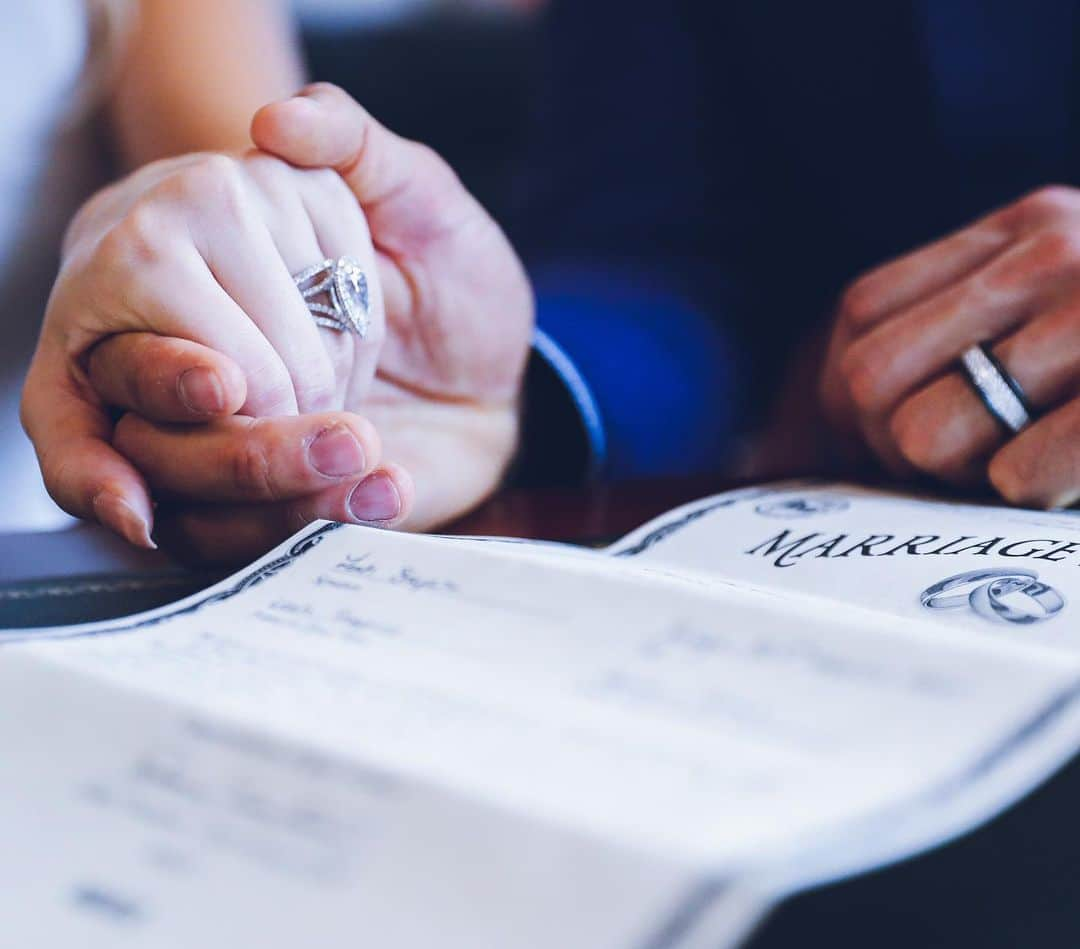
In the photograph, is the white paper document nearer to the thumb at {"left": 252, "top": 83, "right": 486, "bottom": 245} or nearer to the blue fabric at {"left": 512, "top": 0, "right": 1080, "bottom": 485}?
the thumb at {"left": 252, "top": 83, "right": 486, "bottom": 245}

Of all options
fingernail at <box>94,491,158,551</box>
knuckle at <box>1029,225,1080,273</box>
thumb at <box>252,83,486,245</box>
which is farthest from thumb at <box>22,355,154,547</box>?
knuckle at <box>1029,225,1080,273</box>

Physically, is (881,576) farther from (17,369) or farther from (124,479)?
(17,369)

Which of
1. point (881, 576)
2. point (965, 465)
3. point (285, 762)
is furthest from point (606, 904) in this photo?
point (965, 465)

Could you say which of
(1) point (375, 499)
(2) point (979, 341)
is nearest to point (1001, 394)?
(2) point (979, 341)

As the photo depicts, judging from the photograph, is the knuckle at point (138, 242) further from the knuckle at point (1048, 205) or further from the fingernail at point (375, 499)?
the knuckle at point (1048, 205)

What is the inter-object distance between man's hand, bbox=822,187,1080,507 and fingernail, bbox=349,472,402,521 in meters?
0.19

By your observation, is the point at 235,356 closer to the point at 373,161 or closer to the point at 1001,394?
the point at 373,161

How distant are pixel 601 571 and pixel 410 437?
8.0 inches

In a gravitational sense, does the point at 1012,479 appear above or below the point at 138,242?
below

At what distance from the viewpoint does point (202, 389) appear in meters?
0.29

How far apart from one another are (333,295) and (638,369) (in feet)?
0.84

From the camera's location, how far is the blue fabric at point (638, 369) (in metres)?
0.55

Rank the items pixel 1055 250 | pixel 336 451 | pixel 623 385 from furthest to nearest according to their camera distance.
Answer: pixel 623 385 → pixel 1055 250 → pixel 336 451

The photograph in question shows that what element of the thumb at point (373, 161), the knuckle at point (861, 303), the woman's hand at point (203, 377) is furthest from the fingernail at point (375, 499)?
the knuckle at point (861, 303)
